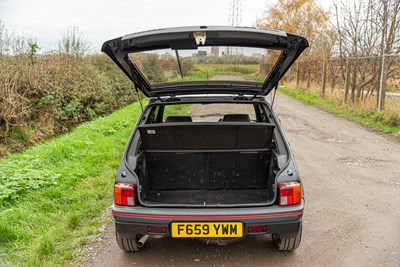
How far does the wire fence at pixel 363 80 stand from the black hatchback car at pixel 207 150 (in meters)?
8.59

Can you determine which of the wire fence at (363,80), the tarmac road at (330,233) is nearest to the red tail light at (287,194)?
the tarmac road at (330,233)

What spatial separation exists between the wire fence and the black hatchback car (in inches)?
338

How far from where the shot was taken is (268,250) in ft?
11.0

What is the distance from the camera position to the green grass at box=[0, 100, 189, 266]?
339 cm

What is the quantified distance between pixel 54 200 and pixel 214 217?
8.71 feet

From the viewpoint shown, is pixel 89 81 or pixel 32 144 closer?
pixel 32 144

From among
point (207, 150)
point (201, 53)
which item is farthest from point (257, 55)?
point (207, 150)

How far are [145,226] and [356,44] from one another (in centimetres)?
1381

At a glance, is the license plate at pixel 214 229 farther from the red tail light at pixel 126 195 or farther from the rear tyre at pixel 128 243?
the rear tyre at pixel 128 243

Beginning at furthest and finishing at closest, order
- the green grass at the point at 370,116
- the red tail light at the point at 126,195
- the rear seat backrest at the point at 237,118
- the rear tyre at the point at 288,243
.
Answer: the green grass at the point at 370,116 < the rear seat backrest at the point at 237,118 < the rear tyre at the point at 288,243 < the red tail light at the point at 126,195

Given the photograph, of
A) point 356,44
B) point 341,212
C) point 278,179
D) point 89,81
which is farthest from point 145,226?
point 356,44

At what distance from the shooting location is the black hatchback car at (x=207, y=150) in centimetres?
287

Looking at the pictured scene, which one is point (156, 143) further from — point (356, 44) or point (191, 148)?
point (356, 44)

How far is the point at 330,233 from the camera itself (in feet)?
12.2
